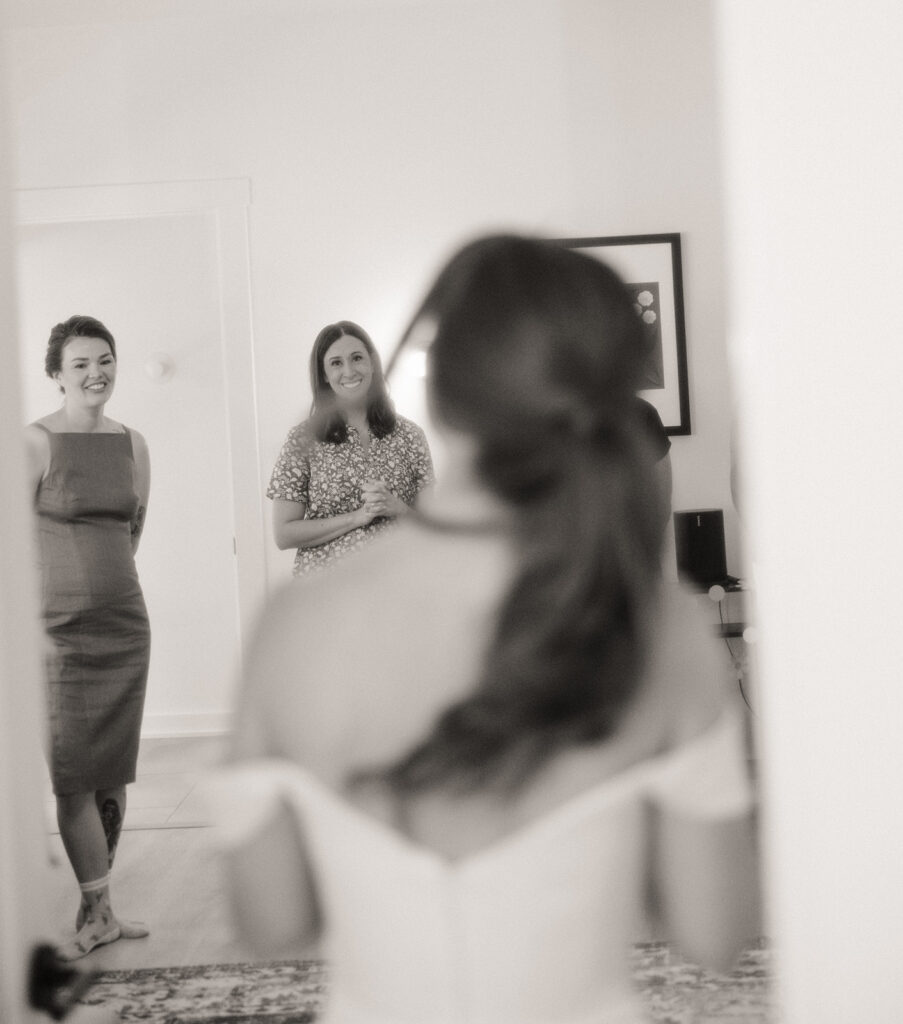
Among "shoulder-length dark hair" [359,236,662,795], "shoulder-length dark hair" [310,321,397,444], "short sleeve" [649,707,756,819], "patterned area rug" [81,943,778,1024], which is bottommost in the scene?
"patterned area rug" [81,943,778,1024]

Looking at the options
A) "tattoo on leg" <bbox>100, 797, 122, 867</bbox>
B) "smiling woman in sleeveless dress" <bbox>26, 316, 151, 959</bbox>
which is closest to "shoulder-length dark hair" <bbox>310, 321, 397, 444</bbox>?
"smiling woman in sleeveless dress" <bbox>26, 316, 151, 959</bbox>

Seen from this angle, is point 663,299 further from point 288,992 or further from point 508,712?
point 508,712

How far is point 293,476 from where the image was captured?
2.81m

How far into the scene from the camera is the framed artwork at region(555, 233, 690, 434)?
371 centimetres

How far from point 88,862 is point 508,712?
194 cm

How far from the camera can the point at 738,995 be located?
6.59 feet

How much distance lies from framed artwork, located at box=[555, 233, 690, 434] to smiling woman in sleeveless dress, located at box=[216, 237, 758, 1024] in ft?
9.74

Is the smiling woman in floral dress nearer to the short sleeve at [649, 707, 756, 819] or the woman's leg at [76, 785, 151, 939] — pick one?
the woman's leg at [76, 785, 151, 939]

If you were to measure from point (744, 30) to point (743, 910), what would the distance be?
701mm

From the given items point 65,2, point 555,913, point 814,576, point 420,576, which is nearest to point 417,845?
point 555,913

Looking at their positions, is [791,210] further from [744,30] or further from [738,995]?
[738,995]

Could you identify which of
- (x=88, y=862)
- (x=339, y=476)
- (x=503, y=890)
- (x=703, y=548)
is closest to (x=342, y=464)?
(x=339, y=476)

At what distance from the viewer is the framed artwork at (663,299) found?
12.2ft

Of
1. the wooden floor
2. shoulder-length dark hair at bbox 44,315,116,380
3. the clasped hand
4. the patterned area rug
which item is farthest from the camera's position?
the clasped hand
